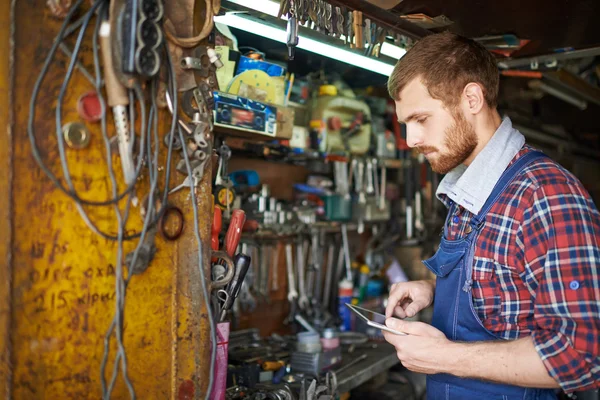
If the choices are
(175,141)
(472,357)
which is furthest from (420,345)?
(175,141)

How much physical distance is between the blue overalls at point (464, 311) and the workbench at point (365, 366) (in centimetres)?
91

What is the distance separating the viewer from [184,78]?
141 cm

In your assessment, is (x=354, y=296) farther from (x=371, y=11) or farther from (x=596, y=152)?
(x=596, y=152)

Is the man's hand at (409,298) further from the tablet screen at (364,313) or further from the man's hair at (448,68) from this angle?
the man's hair at (448,68)

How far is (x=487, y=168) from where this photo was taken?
167 cm

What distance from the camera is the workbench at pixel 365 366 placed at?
267cm

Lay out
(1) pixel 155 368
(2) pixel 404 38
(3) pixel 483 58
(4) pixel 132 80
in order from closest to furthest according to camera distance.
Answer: (4) pixel 132 80, (1) pixel 155 368, (3) pixel 483 58, (2) pixel 404 38

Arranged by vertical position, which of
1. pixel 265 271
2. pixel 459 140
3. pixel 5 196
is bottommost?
pixel 265 271

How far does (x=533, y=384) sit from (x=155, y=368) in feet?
3.14

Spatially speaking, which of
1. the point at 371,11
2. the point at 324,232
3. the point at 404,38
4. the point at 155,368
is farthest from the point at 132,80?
the point at 324,232

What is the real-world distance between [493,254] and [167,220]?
Result: 911 mm

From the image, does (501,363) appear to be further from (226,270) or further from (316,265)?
(316,265)

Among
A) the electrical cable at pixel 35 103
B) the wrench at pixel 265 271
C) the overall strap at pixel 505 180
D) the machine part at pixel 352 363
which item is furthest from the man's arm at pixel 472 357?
the wrench at pixel 265 271

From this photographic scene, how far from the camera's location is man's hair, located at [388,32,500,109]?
1.71 metres
